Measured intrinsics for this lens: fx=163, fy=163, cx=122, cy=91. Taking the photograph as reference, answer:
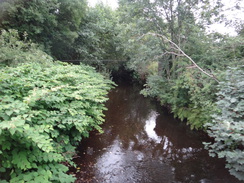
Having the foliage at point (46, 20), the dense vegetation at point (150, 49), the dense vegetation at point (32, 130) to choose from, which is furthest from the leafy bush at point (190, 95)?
the foliage at point (46, 20)

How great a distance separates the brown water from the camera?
428 centimetres

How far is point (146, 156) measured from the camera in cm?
529

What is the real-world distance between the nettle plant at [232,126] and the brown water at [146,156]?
224 centimetres

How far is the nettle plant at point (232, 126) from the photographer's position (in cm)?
210

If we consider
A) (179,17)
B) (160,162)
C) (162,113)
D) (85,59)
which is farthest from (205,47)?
(85,59)

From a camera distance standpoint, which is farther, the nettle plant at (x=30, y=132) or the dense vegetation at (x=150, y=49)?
A: the dense vegetation at (x=150, y=49)

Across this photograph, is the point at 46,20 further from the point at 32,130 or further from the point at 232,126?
the point at 232,126

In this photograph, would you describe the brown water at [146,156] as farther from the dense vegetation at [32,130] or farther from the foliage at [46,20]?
the foliage at [46,20]

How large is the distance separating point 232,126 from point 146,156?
3653 millimetres

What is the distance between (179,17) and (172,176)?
8159 mm

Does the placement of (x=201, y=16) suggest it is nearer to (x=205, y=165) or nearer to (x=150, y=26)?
(x=150, y=26)

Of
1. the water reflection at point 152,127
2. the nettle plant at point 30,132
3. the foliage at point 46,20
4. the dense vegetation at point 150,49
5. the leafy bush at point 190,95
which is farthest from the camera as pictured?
the foliage at point 46,20

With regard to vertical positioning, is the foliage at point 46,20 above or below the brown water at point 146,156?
above

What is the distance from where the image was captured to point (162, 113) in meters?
9.84
